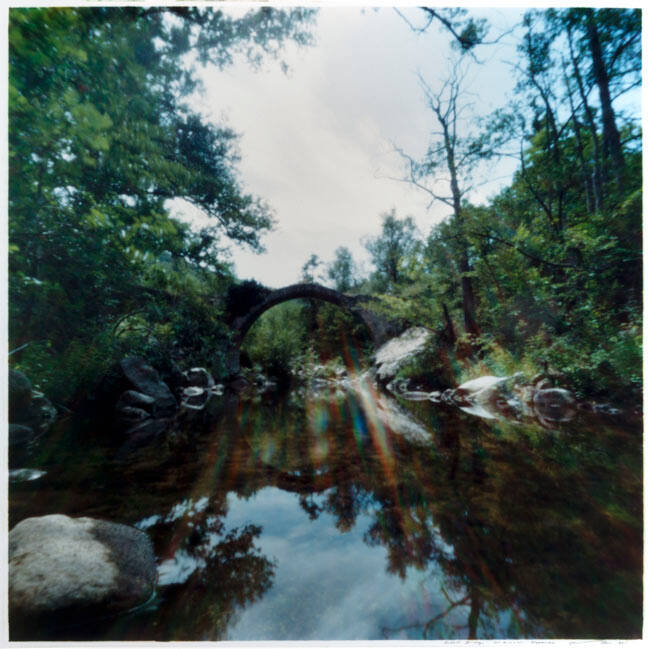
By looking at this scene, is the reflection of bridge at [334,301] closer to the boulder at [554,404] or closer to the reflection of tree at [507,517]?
the boulder at [554,404]

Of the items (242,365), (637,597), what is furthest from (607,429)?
(242,365)

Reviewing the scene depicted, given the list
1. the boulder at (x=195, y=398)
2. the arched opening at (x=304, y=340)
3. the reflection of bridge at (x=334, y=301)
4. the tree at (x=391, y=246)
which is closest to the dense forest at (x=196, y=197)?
the boulder at (x=195, y=398)

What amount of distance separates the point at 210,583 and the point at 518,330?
33.3ft

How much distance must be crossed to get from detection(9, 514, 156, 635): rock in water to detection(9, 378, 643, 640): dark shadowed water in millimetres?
94

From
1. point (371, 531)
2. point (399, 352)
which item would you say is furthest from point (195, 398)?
point (371, 531)

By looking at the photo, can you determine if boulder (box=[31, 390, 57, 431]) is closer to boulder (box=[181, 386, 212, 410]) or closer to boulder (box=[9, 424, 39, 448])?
boulder (box=[9, 424, 39, 448])

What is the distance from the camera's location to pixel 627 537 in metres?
2.08

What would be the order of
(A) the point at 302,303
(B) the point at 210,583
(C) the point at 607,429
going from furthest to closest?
(A) the point at 302,303 → (C) the point at 607,429 → (B) the point at 210,583

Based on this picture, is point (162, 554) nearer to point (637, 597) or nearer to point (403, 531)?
point (403, 531)

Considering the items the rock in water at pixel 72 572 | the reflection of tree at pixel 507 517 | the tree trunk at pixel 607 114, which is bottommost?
the reflection of tree at pixel 507 517

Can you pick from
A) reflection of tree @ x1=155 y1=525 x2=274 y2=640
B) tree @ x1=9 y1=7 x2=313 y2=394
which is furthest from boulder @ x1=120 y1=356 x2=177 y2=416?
reflection of tree @ x1=155 y1=525 x2=274 y2=640

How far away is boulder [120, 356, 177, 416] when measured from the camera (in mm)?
7684

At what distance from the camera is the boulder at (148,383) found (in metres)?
7.68

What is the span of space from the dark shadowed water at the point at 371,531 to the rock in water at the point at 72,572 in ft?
0.31
